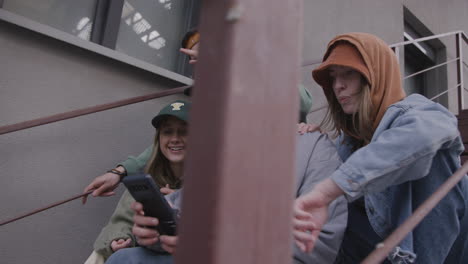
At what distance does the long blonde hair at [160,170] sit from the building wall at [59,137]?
393 millimetres

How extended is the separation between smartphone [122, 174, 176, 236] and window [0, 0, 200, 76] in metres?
1.36

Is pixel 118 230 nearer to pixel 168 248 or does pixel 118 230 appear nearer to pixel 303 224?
pixel 168 248

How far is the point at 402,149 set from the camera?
1.00 meters

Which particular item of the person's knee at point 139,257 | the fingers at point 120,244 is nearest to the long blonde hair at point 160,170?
the fingers at point 120,244

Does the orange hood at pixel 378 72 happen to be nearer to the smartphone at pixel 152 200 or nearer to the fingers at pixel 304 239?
the fingers at pixel 304 239

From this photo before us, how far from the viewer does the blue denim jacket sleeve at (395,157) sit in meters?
0.98

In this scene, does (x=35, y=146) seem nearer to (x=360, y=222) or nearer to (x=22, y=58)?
(x=22, y=58)

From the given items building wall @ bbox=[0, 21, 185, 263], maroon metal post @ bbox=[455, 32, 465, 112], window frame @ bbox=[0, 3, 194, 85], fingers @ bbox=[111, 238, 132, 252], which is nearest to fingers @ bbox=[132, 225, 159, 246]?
fingers @ bbox=[111, 238, 132, 252]

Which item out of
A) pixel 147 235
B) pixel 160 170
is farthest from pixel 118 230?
pixel 147 235

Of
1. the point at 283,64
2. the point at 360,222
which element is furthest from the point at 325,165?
the point at 283,64

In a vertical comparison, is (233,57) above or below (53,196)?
above

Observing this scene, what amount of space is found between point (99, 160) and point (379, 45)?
1.46m

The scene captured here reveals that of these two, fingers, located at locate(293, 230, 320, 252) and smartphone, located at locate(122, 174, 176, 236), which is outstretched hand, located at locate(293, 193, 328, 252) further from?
Answer: smartphone, located at locate(122, 174, 176, 236)

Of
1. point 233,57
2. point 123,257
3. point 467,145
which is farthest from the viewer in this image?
point 467,145
